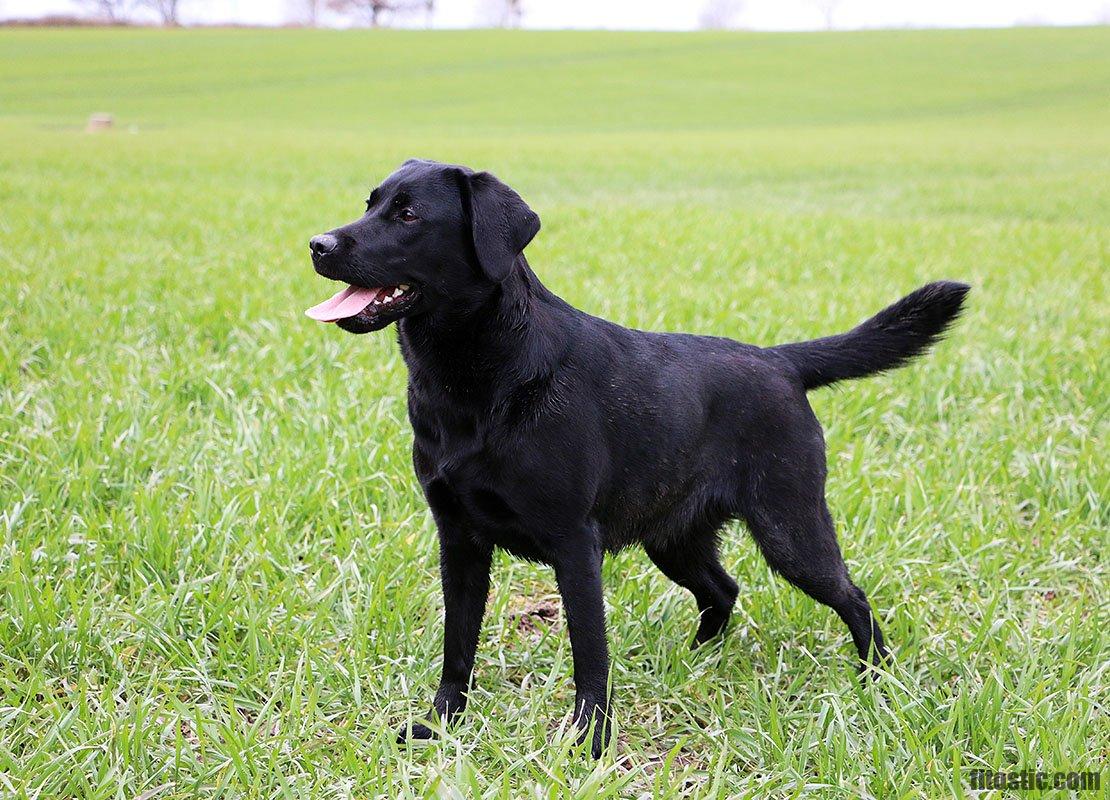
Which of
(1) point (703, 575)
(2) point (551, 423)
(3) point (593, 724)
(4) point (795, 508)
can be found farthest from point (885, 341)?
(3) point (593, 724)

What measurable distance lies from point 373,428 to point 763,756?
231 centimetres

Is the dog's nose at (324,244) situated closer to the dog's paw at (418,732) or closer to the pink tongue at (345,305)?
the pink tongue at (345,305)

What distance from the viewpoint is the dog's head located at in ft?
7.29

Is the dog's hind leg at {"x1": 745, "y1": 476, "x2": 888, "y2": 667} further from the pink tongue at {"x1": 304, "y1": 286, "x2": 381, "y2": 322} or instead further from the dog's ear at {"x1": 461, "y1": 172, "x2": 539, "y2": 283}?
the pink tongue at {"x1": 304, "y1": 286, "x2": 381, "y2": 322}

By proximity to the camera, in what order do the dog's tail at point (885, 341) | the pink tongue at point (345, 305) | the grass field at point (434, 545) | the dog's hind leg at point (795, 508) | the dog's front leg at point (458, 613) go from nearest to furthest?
the pink tongue at point (345, 305) → the grass field at point (434, 545) → the dog's front leg at point (458, 613) → the dog's hind leg at point (795, 508) → the dog's tail at point (885, 341)

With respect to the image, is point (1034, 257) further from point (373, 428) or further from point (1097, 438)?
point (373, 428)

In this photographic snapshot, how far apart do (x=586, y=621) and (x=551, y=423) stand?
491mm

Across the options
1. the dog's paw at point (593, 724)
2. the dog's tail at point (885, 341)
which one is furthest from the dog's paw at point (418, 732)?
the dog's tail at point (885, 341)

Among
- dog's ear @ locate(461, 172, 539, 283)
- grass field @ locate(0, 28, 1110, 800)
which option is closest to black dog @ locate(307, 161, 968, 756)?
dog's ear @ locate(461, 172, 539, 283)

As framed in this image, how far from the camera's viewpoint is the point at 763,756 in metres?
2.42

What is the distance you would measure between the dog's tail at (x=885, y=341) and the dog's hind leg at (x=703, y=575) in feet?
1.88

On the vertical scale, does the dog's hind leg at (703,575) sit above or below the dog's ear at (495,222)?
below

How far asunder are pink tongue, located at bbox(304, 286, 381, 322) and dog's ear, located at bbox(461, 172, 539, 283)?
10.8 inches

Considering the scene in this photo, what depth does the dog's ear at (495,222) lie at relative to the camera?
7.32 ft
